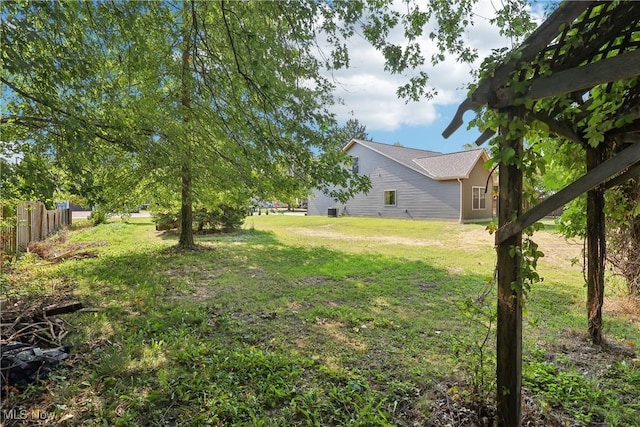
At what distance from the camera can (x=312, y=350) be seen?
133 inches

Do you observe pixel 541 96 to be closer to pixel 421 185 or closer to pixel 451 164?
pixel 421 185

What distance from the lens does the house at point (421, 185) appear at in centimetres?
1698

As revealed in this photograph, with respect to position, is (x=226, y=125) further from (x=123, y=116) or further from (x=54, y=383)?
(x=54, y=383)

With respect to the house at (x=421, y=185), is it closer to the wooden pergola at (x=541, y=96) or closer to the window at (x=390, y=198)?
the window at (x=390, y=198)

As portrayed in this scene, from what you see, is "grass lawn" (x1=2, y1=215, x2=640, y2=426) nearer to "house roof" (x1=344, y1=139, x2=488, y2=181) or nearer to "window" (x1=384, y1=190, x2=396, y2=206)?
"house roof" (x1=344, y1=139, x2=488, y2=181)

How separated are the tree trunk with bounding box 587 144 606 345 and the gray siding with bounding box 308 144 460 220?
13.3 m

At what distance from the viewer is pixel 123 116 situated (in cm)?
432

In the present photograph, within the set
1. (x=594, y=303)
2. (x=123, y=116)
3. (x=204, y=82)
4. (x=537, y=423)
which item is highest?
(x=204, y=82)

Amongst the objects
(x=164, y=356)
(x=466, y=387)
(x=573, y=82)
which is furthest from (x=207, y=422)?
(x=573, y=82)

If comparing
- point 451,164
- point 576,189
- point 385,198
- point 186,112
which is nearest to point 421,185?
point 451,164

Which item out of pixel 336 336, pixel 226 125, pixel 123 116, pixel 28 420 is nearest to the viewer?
pixel 28 420

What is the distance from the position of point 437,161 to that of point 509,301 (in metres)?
18.4

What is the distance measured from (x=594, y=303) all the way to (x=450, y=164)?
1572cm

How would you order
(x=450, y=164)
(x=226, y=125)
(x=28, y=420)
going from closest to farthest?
(x=28, y=420) → (x=226, y=125) → (x=450, y=164)
